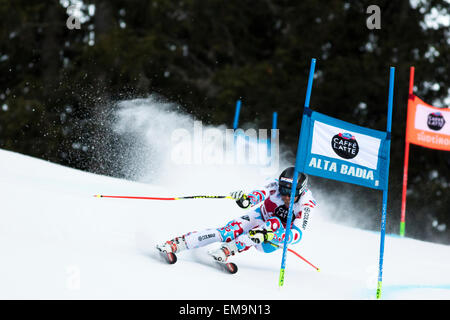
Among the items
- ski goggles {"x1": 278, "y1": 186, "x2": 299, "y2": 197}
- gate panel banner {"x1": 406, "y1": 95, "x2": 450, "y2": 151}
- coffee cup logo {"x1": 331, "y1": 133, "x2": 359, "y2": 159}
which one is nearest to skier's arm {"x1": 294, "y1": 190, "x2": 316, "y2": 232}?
ski goggles {"x1": 278, "y1": 186, "x2": 299, "y2": 197}

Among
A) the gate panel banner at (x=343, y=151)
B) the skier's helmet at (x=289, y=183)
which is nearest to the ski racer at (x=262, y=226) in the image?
the skier's helmet at (x=289, y=183)

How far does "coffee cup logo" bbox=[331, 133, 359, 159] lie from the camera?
16.8 ft

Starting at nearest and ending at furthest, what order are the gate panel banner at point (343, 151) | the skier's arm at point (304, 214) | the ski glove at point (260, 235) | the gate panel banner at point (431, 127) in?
the gate panel banner at point (343, 151) < the ski glove at point (260, 235) < the skier's arm at point (304, 214) < the gate panel banner at point (431, 127)

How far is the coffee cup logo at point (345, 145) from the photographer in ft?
16.8

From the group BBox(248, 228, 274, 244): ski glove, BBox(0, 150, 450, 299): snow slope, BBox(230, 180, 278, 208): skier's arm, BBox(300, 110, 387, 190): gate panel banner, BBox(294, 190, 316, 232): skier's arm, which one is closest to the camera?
BBox(0, 150, 450, 299): snow slope

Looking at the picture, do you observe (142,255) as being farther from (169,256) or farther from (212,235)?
(212,235)

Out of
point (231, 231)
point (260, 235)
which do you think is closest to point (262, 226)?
point (231, 231)

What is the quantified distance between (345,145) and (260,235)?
102 centimetres

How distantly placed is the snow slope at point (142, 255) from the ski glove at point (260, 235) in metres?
0.35

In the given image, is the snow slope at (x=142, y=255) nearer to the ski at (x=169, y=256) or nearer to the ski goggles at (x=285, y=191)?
the ski at (x=169, y=256)

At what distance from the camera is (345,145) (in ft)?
16.9

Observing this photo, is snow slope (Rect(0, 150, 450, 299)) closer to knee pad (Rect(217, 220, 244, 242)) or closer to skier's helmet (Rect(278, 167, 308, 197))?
knee pad (Rect(217, 220, 244, 242))

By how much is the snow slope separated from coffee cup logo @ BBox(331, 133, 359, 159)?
1.18 m
